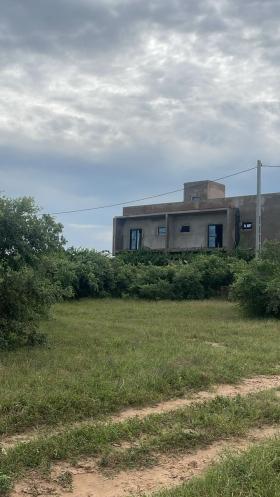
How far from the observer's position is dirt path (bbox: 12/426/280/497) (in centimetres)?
416

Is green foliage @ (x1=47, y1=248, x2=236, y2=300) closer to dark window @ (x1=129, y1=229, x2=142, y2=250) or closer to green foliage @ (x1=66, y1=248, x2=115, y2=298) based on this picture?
green foliage @ (x1=66, y1=248, x2=115, y2=298)

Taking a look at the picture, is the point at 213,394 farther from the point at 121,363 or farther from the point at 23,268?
the point at 23,268

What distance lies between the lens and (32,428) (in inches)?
222

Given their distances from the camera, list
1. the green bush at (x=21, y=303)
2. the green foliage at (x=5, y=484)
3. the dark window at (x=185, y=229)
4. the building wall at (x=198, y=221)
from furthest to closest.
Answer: the dark window at (x=185, y=229) → the building wall at (x=198, y=221) → the green bush at (x=21, y=303) → the green foliage at (x=5, y=484)

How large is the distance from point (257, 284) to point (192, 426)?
1246cm

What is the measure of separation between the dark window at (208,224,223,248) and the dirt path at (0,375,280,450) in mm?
30045

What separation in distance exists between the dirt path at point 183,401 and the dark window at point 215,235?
98.6 ft

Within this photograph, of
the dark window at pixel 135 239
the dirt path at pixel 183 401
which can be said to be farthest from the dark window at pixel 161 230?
the dirt path at pixel 183 401

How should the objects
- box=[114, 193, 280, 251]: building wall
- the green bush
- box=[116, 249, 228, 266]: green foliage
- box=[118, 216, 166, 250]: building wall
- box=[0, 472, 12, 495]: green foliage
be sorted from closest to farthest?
box=[0, 472, 12, 495]: green foliage < the green bush < box=[114, 193, 280, 251]: building wall < box=[116, 249, 228, 266]: green foliage < box=[118, 216, 166, 250]: building wall

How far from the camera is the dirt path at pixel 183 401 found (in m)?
5.36

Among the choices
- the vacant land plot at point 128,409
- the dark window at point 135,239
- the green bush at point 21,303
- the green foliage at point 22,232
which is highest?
the dark window at point 135,239

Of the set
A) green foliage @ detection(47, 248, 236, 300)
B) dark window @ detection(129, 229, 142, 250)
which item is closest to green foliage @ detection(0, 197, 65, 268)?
green foliage @ detection(47, 248, 236, 300)

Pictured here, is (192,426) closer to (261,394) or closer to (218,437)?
(218,437)

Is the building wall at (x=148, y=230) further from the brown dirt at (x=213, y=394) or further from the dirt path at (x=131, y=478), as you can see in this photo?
the dirt path at (x=131, y=478)
